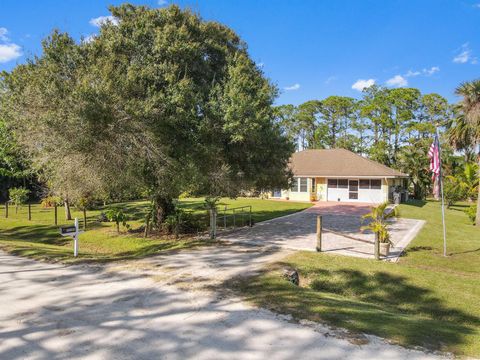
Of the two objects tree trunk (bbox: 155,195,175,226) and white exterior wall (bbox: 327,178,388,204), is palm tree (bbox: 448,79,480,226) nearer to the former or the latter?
white exterior wall (bbox: 327,178,388,204)

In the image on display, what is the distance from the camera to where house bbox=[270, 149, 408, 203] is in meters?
26.6

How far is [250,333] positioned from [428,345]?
2.36m

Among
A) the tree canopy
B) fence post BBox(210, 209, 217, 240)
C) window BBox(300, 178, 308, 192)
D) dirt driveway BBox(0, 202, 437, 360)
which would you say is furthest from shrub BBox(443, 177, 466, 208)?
dirt driveway BBox(0, 202, 437, 360)

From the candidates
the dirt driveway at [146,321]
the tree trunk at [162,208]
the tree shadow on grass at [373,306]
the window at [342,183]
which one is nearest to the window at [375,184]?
the window at [342,183]

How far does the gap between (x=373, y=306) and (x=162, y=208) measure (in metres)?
10.9

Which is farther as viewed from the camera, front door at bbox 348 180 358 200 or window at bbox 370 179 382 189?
front door at bbox 348 180 358 200

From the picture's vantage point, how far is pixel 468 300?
7.57 metres

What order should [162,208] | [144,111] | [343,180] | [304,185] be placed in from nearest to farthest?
[144,111]
[162,208]
[343,180]
[304,185]

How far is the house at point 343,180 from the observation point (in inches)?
1048

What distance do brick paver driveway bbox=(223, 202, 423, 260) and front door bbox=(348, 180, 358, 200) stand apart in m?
8.10

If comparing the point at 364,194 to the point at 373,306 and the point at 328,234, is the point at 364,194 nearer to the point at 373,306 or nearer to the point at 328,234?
the point at 328,234

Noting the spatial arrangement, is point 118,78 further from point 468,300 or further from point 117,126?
point 468,300

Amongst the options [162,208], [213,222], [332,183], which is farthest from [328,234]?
[332,183]

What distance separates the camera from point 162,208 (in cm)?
1545
